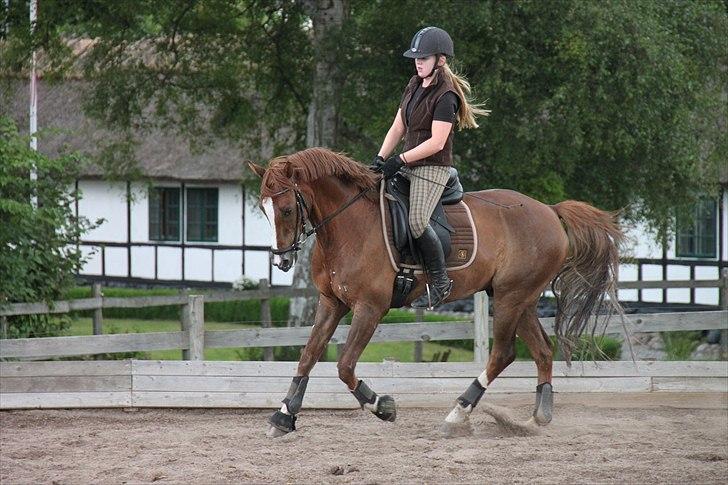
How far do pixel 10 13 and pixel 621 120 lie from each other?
816cm

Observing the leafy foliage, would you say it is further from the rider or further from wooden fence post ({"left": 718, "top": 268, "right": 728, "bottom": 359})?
the rider

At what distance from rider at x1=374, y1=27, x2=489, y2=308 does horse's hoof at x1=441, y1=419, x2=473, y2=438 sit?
98cm

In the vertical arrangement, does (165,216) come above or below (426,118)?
below

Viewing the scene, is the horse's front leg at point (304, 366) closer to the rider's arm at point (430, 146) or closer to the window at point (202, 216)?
the rider's arm at point (430, 146)

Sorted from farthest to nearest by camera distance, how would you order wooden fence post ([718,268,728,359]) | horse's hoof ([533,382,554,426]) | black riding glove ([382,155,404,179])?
wooden fence post ([718,268,728,359]) → horse's hoof ([533,382,554,426]) → black riding glove ([382,155,404,179])

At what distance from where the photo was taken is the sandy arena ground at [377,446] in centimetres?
697

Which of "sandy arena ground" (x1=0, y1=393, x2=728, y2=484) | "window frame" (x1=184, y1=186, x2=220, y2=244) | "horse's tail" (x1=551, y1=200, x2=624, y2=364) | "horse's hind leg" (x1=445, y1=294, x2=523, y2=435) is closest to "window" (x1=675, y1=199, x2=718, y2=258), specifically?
"window frame" (x1=184, y1=186, x2=220, y2=244)

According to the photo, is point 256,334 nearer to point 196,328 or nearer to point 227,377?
point 196,328


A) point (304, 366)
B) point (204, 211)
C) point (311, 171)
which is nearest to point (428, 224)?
point (311, 171)

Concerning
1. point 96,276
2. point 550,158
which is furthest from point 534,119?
point 96,276

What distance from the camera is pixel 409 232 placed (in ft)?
25.4

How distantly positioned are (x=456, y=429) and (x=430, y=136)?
222cm

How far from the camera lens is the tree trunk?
1453 centimetres

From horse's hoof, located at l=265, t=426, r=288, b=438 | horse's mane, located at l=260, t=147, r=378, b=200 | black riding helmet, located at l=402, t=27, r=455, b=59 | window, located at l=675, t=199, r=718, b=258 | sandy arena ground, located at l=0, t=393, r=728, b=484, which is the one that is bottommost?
sandy arena ground, located at l=0, t=393, r=728, b=484
